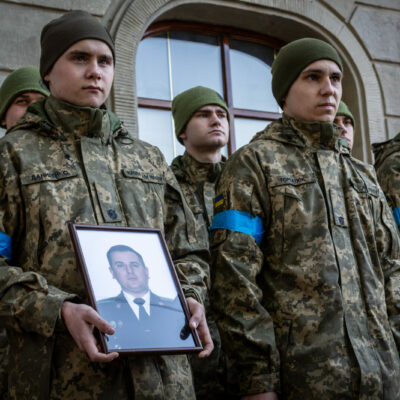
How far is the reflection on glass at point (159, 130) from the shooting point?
5852 mm

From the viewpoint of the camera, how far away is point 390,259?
3025 mm

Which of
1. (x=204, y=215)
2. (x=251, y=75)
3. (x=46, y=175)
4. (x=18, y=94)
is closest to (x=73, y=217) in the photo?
(x=46, y=175)

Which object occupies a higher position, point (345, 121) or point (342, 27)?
point (342, 27)

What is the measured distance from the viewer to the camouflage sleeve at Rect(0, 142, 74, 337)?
2.05 m

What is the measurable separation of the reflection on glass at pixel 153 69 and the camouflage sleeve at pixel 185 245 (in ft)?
10.8

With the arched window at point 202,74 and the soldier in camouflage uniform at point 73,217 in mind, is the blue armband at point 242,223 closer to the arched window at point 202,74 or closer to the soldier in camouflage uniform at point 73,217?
the soldier in camouflage uniform at point 73,217

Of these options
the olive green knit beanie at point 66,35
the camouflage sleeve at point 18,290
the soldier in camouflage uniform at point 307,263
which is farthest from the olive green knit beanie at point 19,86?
the camouflage sleeve at point 18,290

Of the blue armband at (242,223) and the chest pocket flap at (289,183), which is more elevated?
the chest pocket flap at (289,183)

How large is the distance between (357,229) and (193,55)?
3.75 meters

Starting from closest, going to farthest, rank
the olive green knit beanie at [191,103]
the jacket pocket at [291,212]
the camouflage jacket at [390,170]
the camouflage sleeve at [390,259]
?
the jacket pocket at [291,212] → the camouflage sleeve at [390,259] → the camouflage jacket at [390,170] → the olive green knit beanie at [191,103]

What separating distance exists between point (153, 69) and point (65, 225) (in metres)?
3.89

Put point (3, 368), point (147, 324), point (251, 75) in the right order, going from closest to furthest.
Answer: point (147, 324), point (3, 368), point (251, 75)

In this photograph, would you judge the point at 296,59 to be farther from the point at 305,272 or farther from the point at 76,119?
the point at 76,119

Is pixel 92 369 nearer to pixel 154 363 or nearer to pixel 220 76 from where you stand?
pixel 154 363
